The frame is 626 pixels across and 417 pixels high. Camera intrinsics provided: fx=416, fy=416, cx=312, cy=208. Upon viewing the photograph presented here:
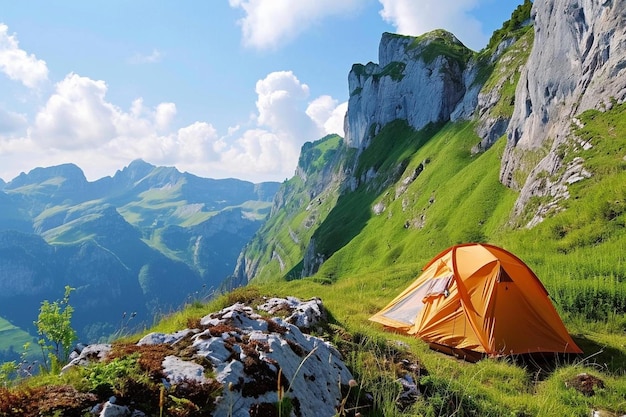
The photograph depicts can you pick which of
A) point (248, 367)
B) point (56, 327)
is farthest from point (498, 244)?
point (56, 327)

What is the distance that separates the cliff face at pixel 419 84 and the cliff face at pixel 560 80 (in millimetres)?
55414

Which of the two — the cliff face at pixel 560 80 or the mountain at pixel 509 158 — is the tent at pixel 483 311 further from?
the cliff face at pixel 560 80

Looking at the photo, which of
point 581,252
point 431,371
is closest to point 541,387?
point 431,371

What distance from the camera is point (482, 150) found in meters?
75.9

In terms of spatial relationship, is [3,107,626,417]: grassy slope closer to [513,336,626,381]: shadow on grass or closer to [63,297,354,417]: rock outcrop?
[513,336,626,381]: shadow on grass

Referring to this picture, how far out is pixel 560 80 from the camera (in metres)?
43.8

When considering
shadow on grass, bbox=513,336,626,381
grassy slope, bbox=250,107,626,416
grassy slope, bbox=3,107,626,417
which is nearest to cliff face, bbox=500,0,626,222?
grassy slope, bbox=3,107,626,417

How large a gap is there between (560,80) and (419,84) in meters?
82.6

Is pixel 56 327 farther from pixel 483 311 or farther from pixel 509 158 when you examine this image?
pixel 509 158

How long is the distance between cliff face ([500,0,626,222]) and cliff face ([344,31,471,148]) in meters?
55.4

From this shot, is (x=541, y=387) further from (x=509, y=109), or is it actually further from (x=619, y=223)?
(x=509, y=109)

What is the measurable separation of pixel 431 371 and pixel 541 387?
10.1 feet

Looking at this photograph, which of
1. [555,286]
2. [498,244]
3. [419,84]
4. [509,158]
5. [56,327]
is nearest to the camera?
[56,327]

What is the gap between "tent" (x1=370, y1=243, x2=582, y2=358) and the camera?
1395 centimetres
